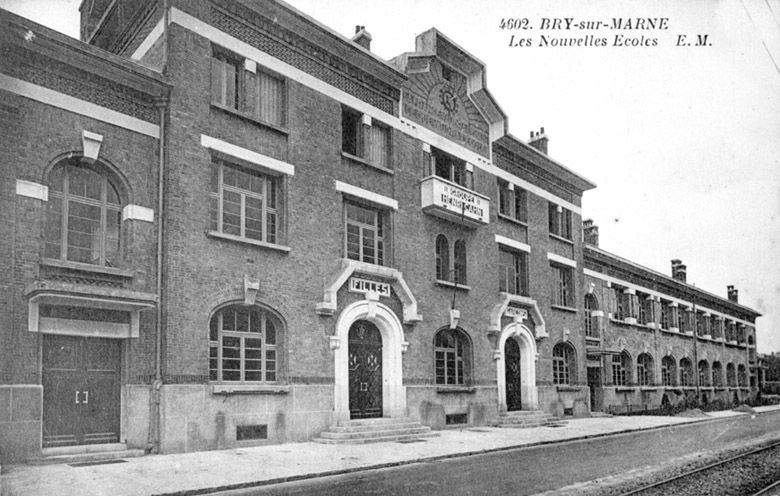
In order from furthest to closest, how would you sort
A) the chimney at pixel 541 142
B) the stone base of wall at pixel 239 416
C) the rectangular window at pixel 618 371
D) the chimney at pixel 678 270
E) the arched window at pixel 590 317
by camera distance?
the chimney at pixel 678 270 < the rectangular window at pixel 618 371 < the arched window at pixel 590 317 < the chimney at pixel 541 142 < the stone base of wall at pixel 239 416

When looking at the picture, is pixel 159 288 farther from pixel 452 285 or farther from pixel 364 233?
pixel 452 285

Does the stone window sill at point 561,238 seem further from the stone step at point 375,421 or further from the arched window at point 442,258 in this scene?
the stone step at point 375,421

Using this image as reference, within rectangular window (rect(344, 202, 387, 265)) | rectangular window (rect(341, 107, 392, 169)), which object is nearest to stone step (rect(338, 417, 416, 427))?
rectangular window (rect(344, 202, 387, 265))

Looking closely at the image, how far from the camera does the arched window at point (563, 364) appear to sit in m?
28.2

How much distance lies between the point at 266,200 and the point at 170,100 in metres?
3.32

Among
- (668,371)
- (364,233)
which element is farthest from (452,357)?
(668,371)

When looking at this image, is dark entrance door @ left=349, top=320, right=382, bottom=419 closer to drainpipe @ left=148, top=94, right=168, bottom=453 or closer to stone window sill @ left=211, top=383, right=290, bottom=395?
stone window sill @ left=211, top=383, right=290, bottom=395

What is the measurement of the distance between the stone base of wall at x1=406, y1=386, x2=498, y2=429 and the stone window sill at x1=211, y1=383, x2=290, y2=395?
4887mm

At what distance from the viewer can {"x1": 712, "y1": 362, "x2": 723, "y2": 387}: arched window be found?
155ft

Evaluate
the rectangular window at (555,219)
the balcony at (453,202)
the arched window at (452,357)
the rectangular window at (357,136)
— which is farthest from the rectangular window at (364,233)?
the rectangular window at (555,219)

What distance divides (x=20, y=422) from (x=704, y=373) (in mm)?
43065

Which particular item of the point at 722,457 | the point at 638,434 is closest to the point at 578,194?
the point at 638,434

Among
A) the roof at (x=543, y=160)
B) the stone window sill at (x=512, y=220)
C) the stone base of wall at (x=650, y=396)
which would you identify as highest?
the roof at (x=543, y=160)

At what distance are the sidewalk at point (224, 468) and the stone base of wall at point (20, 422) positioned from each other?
31cm
